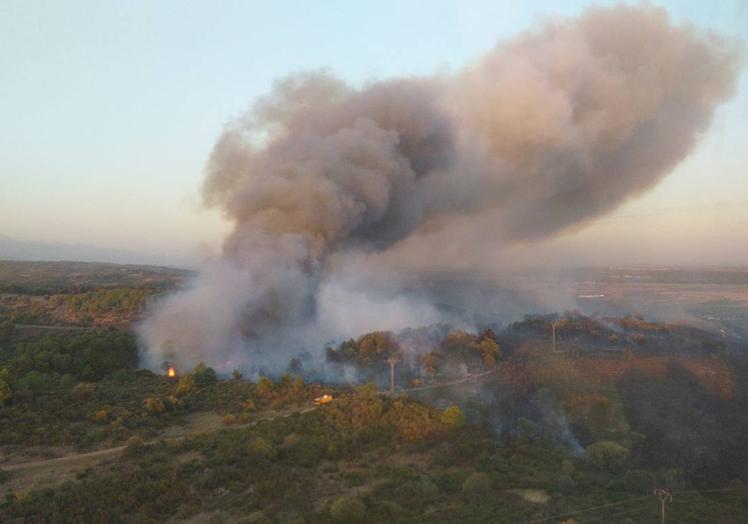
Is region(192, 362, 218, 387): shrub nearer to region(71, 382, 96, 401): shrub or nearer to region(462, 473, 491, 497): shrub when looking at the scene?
region(71, 382, 96, 401): shrub

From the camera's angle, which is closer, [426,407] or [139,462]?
[139,462]

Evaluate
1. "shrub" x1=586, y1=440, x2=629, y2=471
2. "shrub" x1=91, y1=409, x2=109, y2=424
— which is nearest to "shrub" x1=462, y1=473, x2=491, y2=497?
"shrub" x1=586, y1=440, x2=629, y2=471

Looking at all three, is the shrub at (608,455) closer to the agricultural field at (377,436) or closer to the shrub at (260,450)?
the agricultural field at (377,436)

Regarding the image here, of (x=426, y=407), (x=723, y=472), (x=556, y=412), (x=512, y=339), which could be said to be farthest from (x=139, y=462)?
(x=512, y=339)

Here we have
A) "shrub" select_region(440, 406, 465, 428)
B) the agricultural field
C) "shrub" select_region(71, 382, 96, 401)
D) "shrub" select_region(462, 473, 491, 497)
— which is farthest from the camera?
"shrub" select_region(71, 382, 96, 401)

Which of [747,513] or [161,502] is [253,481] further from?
[747,513]

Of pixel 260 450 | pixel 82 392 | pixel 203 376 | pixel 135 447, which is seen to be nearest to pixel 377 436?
pixel 260 450

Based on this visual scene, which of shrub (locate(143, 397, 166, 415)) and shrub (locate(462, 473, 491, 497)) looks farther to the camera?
shrub (locate(143, 397, 166, 415))

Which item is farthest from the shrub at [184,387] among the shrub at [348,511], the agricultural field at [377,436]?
the shrub at [348,511]
